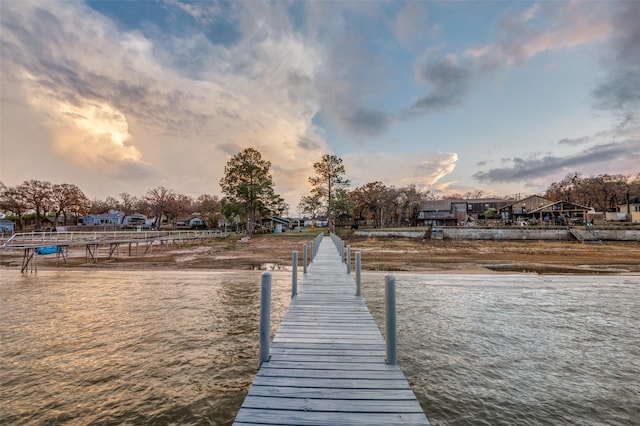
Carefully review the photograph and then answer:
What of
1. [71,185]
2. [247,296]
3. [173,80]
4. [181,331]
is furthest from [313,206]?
[71,185]

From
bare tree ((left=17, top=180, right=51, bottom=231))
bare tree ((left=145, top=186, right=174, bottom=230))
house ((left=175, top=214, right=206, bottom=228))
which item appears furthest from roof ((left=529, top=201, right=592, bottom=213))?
bare tree ((left=17, top=180, right=51, bottom=231))

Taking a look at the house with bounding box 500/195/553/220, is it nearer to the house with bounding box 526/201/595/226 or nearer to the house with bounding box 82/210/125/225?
the house with bounding box 526/201/595/226

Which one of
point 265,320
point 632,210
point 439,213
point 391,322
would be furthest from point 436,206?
point 265,320

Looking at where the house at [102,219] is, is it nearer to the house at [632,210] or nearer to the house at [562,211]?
the house at [562,211]

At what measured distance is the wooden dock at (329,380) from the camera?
3018 mm

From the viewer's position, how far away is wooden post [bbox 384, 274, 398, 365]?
431cm

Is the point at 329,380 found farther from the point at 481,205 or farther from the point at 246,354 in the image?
the point at 481,205

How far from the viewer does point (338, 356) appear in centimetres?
459

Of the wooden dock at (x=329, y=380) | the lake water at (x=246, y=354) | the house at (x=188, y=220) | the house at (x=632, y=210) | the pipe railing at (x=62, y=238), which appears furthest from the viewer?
the house at (x=188, y=220)

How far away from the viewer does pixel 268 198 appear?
4972cm

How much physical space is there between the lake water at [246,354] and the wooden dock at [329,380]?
0.84 metres

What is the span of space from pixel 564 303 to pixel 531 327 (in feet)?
12.5

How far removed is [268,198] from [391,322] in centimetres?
4659

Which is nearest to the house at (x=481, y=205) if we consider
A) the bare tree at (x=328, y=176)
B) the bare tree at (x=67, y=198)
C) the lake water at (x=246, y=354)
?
the bare tree at (x=328, y=176)
